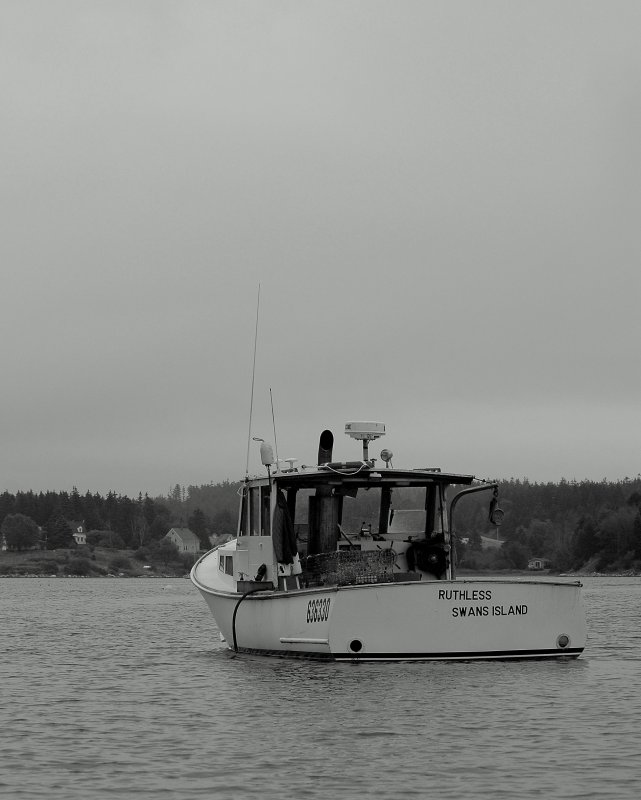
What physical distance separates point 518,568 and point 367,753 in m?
180

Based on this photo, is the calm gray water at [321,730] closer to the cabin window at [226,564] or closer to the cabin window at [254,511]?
the cabin window at [226,564]

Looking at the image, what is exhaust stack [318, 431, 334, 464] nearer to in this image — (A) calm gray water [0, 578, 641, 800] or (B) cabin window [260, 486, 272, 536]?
(B) cabin window [260, 486, 272, 536]

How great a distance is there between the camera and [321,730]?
18.2 m

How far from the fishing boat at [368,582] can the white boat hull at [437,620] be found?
2 cm

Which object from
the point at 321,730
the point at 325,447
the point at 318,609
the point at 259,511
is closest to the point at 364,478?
the point at 325,447

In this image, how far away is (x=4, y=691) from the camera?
81.5ft

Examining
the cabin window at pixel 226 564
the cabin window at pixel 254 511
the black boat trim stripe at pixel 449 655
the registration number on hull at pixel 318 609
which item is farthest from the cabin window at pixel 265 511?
the registration number on hull at pixel 318 609

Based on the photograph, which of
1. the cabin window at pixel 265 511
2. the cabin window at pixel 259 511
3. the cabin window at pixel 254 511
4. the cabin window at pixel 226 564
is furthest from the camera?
the cabin window at pixel 226 564

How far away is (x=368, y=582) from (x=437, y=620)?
3036 mm

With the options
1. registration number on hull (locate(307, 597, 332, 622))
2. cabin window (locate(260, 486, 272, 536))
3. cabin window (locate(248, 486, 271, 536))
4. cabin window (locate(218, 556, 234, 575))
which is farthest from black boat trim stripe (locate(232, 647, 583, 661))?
cabin window (locate(218, 556, 234, 575))

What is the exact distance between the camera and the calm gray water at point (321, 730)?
15.0 meters

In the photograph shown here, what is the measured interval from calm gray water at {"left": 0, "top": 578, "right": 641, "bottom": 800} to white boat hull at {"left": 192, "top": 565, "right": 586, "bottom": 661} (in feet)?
1.21

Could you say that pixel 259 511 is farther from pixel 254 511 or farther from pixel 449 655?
pixel 449 655

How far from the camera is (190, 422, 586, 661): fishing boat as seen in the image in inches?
906
